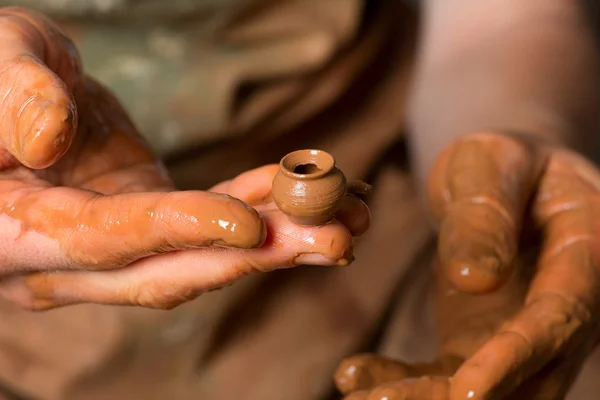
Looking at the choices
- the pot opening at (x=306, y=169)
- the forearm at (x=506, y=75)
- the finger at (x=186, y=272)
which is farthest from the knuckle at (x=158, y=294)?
the forearm at (x=506, y=75)

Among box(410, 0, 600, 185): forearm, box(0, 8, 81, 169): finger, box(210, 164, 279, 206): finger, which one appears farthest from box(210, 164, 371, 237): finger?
box(410, 0, 600, 185): forearm

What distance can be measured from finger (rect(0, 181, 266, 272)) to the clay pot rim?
3 cm

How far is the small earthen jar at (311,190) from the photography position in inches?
14.8

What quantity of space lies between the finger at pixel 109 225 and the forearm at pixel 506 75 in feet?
1.48

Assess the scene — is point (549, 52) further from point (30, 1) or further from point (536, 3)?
point (30, 1)

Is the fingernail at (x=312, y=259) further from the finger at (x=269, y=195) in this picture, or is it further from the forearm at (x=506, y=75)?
the forearm at (x=506, y=75)

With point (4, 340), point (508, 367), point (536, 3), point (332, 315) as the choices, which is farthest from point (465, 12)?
point (4, 340)

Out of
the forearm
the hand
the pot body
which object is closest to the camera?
the pot body

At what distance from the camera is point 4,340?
767mm

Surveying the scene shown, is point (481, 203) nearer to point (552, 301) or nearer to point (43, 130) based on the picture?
point (552, 301)

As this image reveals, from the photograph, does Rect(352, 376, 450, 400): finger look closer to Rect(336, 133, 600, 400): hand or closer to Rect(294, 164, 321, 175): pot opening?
Rect(336, 133, 600, 400): hand

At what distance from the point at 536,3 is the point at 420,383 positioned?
0.54m

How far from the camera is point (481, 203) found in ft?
1.80

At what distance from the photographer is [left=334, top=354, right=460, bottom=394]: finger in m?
0.50
